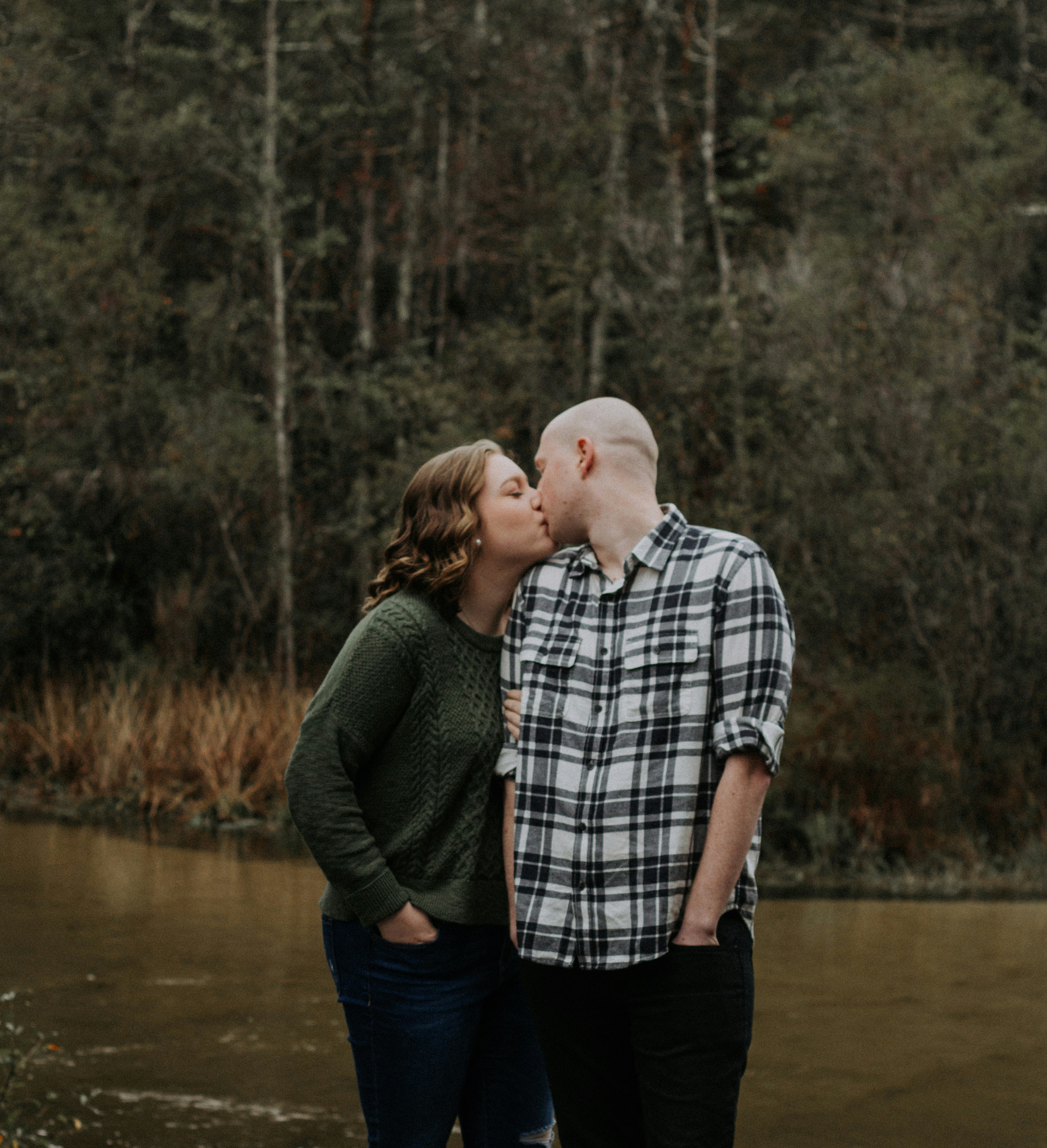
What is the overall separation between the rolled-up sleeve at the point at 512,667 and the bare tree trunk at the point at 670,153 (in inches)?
584

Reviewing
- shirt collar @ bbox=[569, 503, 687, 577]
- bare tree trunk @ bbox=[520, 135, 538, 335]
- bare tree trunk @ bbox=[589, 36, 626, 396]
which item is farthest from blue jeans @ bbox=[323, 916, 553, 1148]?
bare tree trunk @ bbox=[520, 135, 538, 335]

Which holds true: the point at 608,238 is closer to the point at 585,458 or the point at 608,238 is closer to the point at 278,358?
the point at 278,358

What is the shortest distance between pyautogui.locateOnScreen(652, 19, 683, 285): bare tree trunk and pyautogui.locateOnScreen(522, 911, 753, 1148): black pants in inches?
597

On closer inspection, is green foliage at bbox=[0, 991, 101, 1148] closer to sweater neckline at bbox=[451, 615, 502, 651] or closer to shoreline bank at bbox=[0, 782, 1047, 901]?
sweater neckline at bbox=[451, 615, 502, 651]

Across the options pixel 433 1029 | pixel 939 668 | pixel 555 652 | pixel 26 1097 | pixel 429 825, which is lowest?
pixel 26 1097

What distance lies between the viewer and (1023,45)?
20.3 metres

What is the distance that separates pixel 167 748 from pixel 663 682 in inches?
355

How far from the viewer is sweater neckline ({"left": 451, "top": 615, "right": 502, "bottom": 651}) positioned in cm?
251

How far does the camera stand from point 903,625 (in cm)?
1046

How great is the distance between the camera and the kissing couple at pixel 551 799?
209 cm

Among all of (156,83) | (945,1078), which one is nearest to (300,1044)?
(945,1078)

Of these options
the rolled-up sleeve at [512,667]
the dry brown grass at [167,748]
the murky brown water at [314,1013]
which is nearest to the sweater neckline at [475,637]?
the rolled-up sleeve at [512,667]

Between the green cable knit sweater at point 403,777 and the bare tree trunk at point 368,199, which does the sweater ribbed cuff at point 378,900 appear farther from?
the bare tree trunk at point 368,199

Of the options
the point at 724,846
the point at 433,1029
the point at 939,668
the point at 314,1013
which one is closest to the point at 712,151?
the point at 939,668
